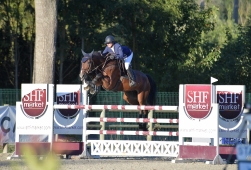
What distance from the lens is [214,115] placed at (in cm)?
1120

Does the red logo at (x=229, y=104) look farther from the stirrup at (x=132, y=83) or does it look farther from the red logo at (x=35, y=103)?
the red logo at (x=35, y=103)

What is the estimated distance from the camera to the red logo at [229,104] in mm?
12164

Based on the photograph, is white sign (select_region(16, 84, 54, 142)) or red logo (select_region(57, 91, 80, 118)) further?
red logo (select_region(57, 91, 80, 118))

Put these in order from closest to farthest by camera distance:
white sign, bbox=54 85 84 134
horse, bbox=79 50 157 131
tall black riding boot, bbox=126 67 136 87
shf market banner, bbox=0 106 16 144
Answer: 1. horse, bbox=79 50 157 131
2. white sign, bbox=54 85 84 134
3. tall black riding boot, bbox=126 67 136 87
4. shf market banner, bbox=0 106 16 144

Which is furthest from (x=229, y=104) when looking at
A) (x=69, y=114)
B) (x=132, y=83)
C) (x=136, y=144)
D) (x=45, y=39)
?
(x=45, y=39)

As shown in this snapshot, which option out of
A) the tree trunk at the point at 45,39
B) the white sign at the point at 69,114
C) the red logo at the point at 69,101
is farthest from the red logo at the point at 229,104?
the tree trunk at the point at 45,39

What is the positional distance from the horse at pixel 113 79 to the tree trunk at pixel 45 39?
280cm

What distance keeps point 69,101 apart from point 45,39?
3455 millimetres

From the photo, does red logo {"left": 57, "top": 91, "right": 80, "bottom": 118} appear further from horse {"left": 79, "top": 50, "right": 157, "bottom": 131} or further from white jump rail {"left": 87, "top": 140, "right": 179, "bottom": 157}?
white jump rail {"left": 87, "top": 140, "right": 179, "bottom": 157}

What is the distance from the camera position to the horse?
1273 centimetres

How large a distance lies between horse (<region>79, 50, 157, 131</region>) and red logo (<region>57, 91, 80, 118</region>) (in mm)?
510

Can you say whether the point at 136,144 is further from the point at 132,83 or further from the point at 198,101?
the point at 132,83

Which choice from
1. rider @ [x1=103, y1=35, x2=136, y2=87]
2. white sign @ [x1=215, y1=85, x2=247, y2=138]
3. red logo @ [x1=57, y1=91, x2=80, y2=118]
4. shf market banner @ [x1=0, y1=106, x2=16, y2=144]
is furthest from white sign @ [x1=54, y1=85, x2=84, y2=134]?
white sign @ [x1=215, y1=85, x2=247, y2=138]

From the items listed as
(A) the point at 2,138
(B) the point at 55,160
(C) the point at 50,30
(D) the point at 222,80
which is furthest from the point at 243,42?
(B) the point at 55,160
